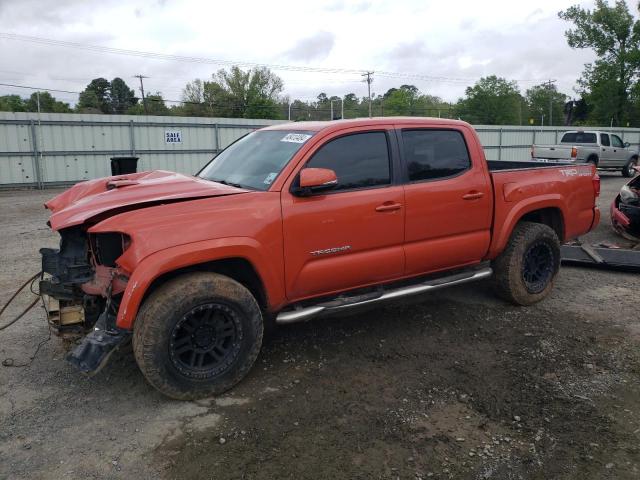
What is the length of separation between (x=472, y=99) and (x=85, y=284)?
76694 millimetres

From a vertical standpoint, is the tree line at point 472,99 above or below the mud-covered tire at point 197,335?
above

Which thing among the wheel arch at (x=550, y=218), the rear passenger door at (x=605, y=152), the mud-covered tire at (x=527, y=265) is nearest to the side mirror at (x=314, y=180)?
the mud-covered tire at (x=527, y=265)

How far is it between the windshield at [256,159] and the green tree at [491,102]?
71.2m

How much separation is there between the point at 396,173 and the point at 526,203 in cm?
160

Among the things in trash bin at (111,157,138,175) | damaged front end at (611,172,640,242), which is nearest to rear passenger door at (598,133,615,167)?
damaged front end at (611,172,640,242)

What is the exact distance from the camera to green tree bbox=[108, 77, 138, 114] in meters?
65.9

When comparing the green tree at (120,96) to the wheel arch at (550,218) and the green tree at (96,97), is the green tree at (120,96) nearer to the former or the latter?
the green tree at (96,97)

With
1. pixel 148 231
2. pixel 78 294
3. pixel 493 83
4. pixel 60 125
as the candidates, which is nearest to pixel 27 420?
pixel 78 294

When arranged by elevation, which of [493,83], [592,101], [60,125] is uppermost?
[493,83]

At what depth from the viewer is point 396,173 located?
4.41 metres

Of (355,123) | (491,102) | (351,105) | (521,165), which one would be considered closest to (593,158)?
(521,165)

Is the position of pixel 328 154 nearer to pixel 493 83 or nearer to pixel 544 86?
pixel 493 83

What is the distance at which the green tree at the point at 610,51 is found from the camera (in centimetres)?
4497

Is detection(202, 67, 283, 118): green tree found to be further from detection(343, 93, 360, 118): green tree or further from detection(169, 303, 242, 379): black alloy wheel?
detection(169, 303, 242, 379): black alloy wheel
